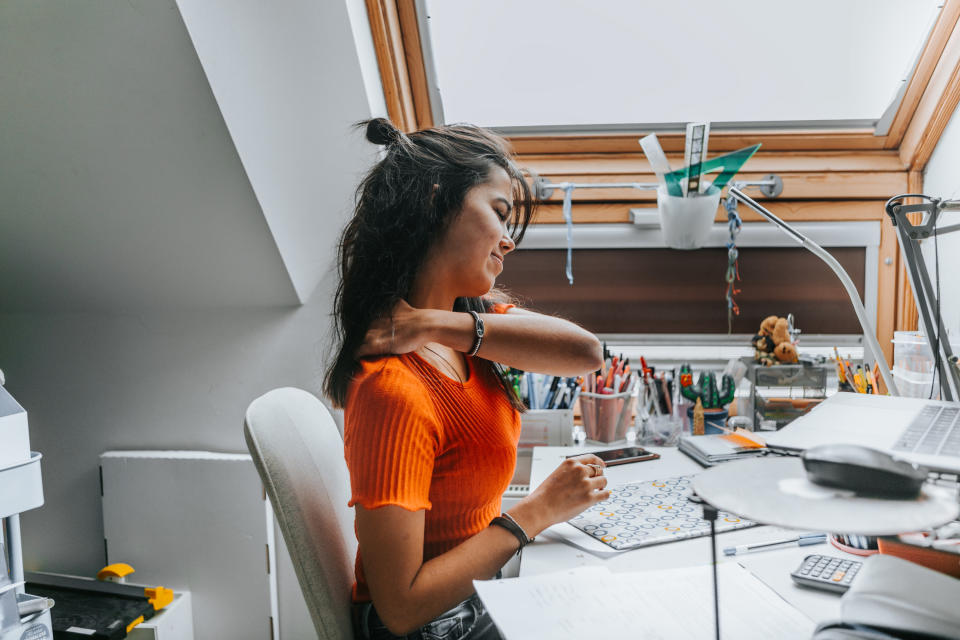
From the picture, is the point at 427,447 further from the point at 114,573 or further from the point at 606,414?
the point at 114,573

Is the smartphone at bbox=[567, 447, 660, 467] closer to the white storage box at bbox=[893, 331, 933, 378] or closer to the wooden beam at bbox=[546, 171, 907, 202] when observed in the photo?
the white storage box at bbox=[893, 331, 933, 378]

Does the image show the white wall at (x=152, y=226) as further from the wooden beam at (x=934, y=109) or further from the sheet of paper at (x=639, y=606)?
the wooden beam at (x=934, y=109)

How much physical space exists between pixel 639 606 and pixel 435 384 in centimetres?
33

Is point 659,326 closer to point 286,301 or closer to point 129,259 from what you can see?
point 286,301

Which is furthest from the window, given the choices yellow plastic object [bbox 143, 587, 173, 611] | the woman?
yellow plastic object [bbox 143, 587, 173, 611]

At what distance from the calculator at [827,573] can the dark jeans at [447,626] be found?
1.10 ft

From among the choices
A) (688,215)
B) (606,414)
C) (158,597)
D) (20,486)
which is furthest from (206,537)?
(688,215)

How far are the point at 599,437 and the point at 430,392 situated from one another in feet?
2.09

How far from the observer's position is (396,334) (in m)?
0.83

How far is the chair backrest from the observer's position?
734 mm

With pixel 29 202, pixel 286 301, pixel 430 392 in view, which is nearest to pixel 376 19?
pixel 286 301

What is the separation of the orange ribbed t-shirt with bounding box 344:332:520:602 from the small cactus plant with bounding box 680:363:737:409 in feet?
1.91

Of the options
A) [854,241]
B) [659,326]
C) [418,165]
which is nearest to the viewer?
[418,165]

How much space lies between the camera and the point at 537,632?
0.62 metres
